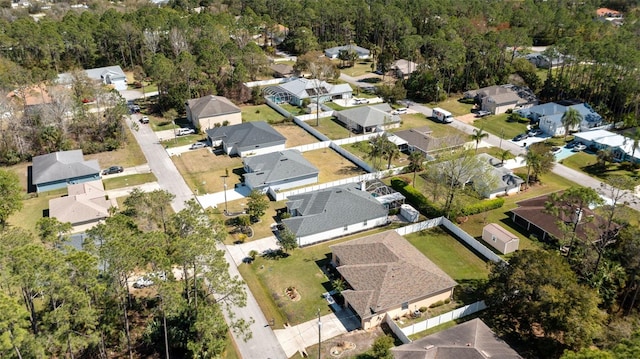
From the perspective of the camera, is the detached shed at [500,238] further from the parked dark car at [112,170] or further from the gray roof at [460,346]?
the parked dark car at [112,170]

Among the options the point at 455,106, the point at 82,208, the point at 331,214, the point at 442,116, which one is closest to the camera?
the point at 331,214

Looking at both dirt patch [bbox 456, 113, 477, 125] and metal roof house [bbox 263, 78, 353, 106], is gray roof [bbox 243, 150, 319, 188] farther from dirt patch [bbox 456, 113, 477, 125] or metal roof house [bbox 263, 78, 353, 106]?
dirt patch [bbox 456, 113, 477, 125]

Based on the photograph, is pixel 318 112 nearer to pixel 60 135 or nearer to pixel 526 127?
pixel 526 127

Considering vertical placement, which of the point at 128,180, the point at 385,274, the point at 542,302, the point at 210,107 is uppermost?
the point at 542,302

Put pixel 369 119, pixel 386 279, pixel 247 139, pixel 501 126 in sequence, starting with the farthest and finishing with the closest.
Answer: pixel 501 126, pixel 369 119, pixel 247 139, pixel 386 279

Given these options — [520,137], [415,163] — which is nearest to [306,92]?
[415,163]

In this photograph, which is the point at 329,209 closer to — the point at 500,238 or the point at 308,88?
the point at 500,238

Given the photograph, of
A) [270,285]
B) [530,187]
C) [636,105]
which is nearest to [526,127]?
[636,105]
